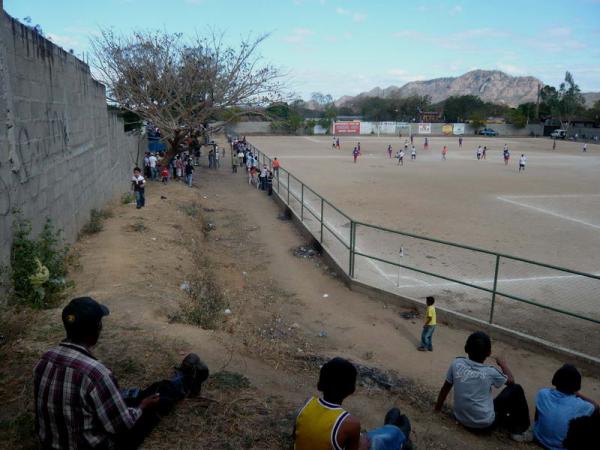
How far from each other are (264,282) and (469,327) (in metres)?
4.65

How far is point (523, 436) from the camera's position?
471 centimetres

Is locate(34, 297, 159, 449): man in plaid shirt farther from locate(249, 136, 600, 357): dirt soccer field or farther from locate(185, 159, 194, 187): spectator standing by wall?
locate(185, 159, 194, 187): spectator standing by wall

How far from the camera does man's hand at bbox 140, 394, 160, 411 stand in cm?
328

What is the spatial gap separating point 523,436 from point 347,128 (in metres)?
80.0

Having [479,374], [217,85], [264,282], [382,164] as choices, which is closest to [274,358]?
[479,374]

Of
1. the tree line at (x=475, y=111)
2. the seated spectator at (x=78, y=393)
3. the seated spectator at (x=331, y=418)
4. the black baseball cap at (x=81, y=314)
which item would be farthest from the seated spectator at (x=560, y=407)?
the tree line at (x=475, y=111)

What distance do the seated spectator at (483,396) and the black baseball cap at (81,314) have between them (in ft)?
10.9

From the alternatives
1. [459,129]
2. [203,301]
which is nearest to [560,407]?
[203,301]

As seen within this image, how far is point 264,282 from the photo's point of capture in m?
11.1

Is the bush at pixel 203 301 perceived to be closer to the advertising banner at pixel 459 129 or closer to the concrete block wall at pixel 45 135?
the concrete block wall at pixel 45 135

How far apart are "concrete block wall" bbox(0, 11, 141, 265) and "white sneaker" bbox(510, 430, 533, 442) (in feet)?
21.1

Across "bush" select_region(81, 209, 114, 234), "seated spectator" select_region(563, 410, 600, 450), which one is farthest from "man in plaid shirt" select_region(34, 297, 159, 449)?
"bush" select_region(81, 209, 114, 234)

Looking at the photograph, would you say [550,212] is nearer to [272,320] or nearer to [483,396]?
[272,320]

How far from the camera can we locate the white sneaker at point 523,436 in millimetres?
4680
